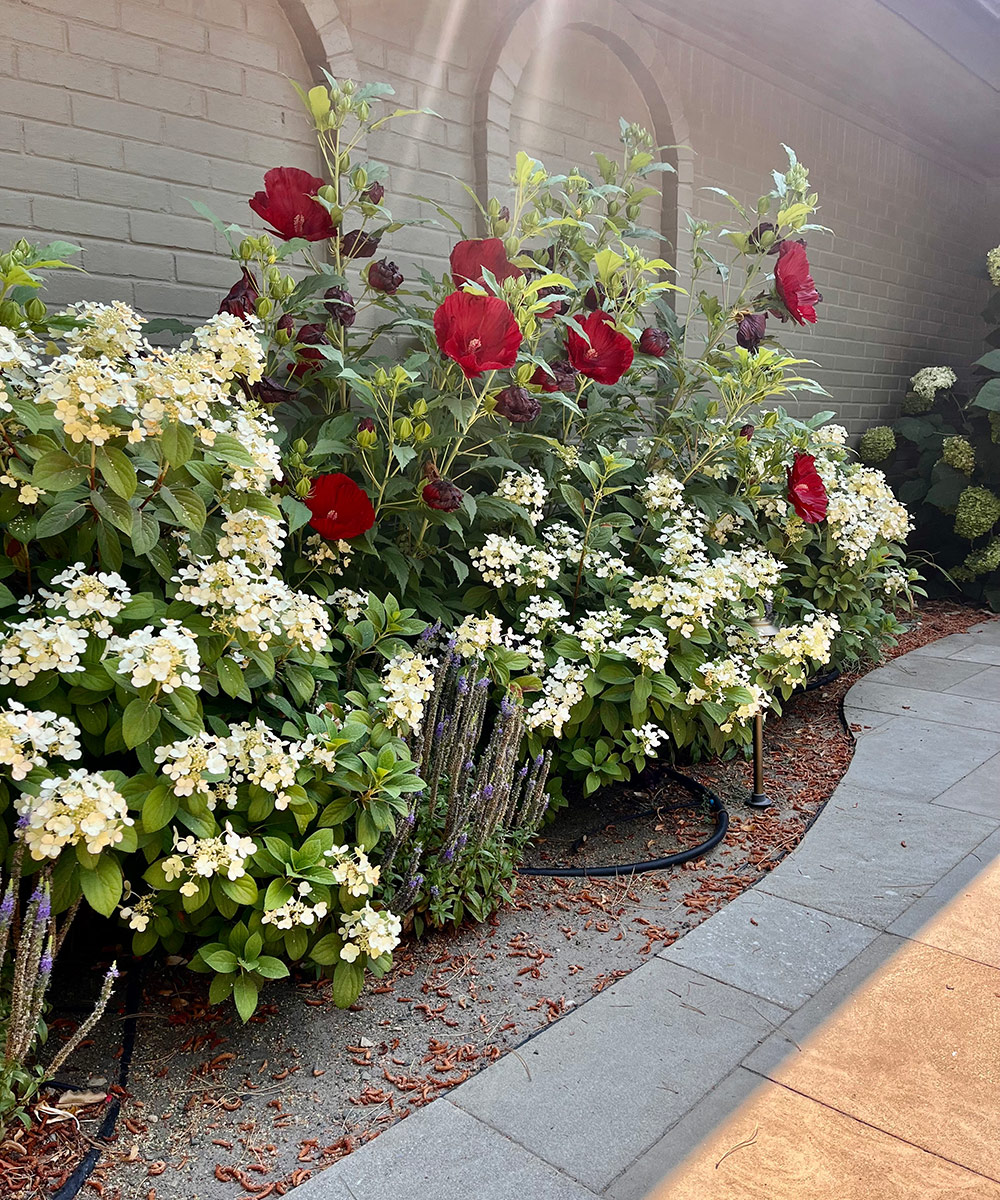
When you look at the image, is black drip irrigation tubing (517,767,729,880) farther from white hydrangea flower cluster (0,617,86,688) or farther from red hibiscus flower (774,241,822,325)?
red hibiscus flower (774,241,822,325)

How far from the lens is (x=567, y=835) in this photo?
8.27 ft

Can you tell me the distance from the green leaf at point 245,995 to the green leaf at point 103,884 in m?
0.25

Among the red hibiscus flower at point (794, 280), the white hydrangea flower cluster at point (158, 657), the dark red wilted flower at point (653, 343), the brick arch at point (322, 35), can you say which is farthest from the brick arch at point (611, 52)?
the white hydrangea flower cluster at point (158, 657)

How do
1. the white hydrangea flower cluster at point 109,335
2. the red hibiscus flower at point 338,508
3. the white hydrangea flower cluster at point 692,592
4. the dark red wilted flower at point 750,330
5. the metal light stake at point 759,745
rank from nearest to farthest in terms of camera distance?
the white hydrangea flower cluster at point 109,335
the red hibiscus flower at point 338,508
the white hydrangea flower cluster at point 692,592
the metal light stake at point 759,745
the dark red wilted flower at point 750,330

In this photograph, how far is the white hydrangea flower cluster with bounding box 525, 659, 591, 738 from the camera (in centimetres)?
218

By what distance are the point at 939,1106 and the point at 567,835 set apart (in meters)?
1.16

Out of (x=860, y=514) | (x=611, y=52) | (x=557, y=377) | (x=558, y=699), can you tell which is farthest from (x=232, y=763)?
(x=611, y=52)

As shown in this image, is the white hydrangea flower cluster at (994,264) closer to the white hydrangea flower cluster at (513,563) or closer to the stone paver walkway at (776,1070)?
the stone paver walkway at (776,1070)

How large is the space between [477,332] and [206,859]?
4.00ft

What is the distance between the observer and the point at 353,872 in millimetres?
1565

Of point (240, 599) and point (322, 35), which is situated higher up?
point (322, 35)

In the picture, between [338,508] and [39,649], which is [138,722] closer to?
[39,649]

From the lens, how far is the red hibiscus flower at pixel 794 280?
2.82m

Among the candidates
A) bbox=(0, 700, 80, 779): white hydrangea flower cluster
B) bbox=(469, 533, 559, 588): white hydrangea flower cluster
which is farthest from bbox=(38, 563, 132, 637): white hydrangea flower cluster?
bbox=(469, 533, 559, 588): white hydrangea flower cluster
